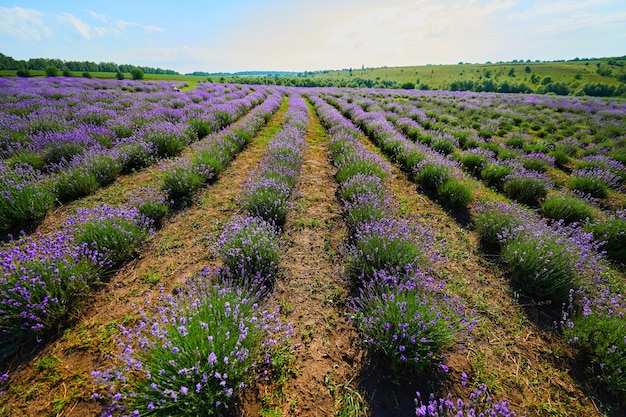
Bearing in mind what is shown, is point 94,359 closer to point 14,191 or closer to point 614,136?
point 14,191

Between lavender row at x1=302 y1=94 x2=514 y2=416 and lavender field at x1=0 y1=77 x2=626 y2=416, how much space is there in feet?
0.09

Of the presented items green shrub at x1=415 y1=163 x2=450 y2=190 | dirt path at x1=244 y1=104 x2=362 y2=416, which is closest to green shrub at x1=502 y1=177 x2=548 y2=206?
green shrub at x1=415 y1=163 x2=450 y2=190

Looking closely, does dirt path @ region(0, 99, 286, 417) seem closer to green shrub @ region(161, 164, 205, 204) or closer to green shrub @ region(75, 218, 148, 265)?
green shrub @ region(75, 218, 148, 265)

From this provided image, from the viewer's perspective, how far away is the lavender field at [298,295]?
225cm

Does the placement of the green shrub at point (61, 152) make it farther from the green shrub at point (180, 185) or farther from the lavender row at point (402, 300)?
the lavender row at point (402, 300)

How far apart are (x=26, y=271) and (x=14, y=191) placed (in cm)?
262

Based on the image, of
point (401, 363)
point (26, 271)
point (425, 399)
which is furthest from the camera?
point (26, 271)

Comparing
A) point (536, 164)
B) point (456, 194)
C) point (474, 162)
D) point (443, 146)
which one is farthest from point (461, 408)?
point (536, 164)

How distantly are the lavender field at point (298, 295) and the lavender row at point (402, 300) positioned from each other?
3 cm

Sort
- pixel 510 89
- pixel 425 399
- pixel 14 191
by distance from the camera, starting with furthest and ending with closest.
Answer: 1. pixel 510 89
2. pixel 14 191
3. pixel 425 399

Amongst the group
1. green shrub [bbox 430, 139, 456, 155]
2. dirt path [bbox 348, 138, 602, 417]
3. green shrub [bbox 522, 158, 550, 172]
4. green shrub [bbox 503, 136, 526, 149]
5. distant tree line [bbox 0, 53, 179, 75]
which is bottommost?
dirt path [bbox 348, 138, 602, 417]

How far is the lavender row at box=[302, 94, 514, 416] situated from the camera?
2.35 metres

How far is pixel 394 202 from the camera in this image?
18.9 ft

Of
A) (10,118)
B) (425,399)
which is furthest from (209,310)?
(10,118)
